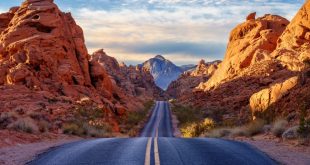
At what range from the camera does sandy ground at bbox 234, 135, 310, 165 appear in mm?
12781

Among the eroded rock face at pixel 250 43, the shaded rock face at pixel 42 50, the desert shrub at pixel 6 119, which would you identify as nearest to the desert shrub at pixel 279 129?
the desert shrub at pixel 6 119

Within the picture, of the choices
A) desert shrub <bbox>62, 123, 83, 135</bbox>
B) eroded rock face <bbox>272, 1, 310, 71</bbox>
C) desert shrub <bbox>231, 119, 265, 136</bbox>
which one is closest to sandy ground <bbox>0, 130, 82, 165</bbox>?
desert shrub <bbox>62, 123, 83, 135</bbox>

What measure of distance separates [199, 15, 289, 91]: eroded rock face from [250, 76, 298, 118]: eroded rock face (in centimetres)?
4454

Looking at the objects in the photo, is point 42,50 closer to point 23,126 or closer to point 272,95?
point 272,95

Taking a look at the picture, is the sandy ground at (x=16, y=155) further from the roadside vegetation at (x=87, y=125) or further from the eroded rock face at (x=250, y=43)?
the eroded rock face at (x=250, y=43)

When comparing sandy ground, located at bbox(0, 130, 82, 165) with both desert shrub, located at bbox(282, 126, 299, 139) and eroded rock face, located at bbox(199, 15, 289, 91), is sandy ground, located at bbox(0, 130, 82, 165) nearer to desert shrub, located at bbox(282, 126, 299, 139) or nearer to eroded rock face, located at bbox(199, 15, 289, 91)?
desert shrub, located at bbox(282, 126, 299, 139)

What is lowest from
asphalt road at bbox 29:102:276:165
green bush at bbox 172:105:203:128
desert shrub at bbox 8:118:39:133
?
green bush at bbox 172:105:203:128

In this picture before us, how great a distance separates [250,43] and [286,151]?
246 feet

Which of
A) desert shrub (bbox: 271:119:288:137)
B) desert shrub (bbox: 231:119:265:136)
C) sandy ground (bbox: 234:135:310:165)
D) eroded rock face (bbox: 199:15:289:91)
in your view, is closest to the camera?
sandy ground (bbox: 234:135:310:165)

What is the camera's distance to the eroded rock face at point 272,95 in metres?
29.8

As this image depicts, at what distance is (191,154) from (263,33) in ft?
256

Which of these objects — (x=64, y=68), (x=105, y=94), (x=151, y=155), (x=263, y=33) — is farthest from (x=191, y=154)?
(x=263, y=33)

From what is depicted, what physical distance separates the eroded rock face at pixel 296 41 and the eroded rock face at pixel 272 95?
30824 mm

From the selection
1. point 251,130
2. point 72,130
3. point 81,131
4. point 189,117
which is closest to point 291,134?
point 251,130
